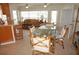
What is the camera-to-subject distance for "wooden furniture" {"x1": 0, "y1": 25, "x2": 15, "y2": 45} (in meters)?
1.49

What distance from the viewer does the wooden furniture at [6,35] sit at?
149 centimetres

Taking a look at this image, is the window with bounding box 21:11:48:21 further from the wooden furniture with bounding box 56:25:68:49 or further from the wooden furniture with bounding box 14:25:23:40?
the wooden furniture with bounding box 56:25:68:49

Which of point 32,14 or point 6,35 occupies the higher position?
point 32,14

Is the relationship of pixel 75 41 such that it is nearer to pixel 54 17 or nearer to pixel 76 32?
pixel 76 32

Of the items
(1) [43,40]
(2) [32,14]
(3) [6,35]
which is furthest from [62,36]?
(3) [6,35]

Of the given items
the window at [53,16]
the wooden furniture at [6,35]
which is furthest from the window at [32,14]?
the wooden furniture at [6,35]

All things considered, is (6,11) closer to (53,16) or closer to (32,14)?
(32,14)

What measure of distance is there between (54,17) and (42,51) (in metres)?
0.44

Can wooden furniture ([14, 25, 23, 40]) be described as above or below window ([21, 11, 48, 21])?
below

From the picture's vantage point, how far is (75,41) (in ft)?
4.92

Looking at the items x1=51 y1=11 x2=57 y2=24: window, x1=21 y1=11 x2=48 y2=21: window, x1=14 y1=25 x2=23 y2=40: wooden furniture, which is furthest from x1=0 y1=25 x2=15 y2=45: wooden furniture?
x1=51 y1=11 x2=57 y2=24: window

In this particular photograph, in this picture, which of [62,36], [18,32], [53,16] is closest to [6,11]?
[18,32]

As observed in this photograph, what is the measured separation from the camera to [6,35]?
1.50 m
